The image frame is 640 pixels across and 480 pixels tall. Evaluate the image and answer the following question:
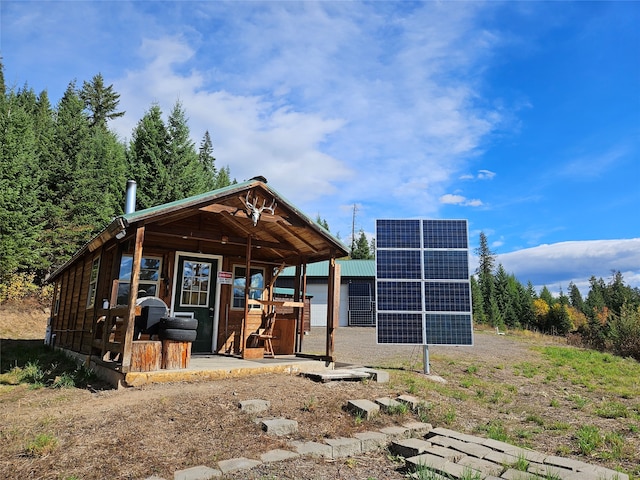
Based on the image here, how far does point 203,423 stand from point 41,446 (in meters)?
1.62

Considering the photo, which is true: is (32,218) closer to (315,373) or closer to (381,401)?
(315,373)

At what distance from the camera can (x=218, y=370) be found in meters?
7.23

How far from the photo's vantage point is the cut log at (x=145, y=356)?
22.0 ft

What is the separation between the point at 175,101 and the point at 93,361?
23.2 metres

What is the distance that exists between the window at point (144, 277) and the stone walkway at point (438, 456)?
5.48 metres

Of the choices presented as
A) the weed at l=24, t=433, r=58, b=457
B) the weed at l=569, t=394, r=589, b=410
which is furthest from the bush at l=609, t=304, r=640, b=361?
the weed at l=24, t=433, r=58, b=457

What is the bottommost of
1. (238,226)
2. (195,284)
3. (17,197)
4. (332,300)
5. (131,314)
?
(131,314)

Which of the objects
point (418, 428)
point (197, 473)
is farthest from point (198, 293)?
point (197, 473)

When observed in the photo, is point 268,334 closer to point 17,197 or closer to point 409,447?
point 409,447

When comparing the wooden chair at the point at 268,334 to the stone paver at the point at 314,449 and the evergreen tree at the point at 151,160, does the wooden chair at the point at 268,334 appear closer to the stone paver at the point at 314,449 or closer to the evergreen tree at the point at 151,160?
the stone paver at the point at 314,449

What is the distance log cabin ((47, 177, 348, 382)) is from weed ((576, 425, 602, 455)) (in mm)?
4818

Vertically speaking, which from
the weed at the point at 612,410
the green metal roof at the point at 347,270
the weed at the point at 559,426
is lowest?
the weed at the point at 559,426

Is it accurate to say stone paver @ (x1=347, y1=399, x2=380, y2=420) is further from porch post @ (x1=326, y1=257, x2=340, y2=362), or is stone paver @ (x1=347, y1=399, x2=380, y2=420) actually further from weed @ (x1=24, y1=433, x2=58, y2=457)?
weed @ (x1=24, y1=433, x2=58, y2=457)

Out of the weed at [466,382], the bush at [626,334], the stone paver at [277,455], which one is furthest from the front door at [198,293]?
the bush at [626,334]
